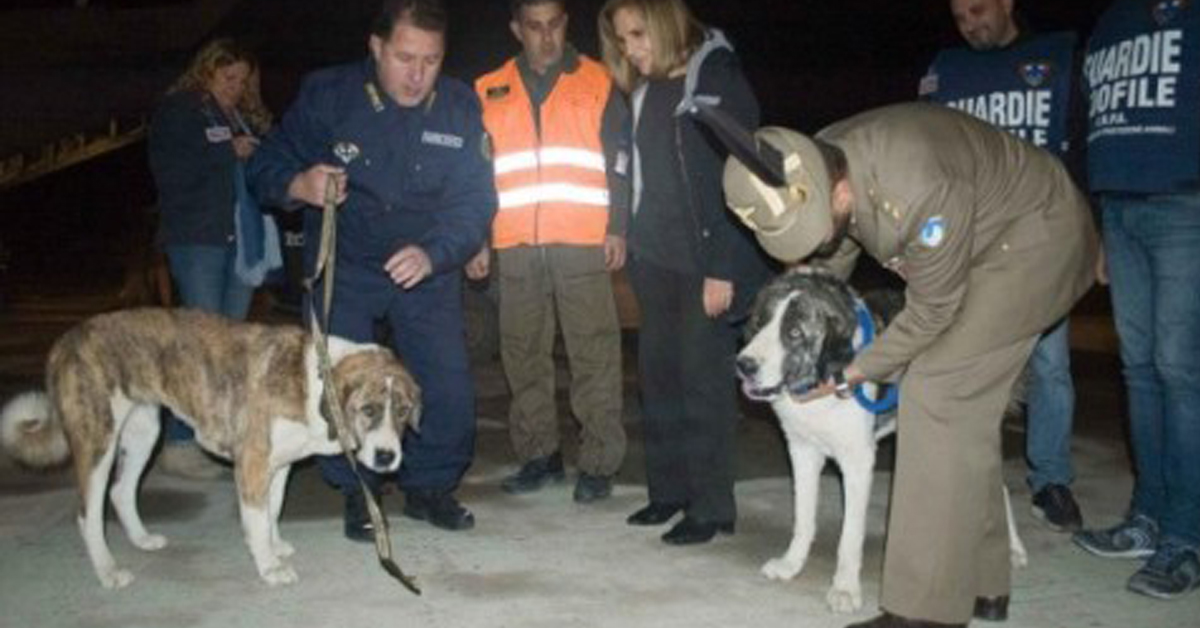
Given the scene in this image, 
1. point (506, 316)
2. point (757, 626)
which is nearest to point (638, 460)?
point (506, 316)

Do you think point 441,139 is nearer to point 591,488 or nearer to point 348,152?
point 348,152

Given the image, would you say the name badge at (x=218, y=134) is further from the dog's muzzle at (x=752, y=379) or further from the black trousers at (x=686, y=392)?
the dog's muzzle at (x=752, y=379)

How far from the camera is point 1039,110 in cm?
475

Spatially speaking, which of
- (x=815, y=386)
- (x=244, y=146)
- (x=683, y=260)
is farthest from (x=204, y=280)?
(x=815, y=386)

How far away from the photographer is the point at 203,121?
573 centimetres

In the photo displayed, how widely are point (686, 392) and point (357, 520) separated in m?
1.50

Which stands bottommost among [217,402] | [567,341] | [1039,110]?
[217,402]

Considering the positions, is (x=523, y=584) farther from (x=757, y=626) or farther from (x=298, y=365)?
(x=298, y=365)

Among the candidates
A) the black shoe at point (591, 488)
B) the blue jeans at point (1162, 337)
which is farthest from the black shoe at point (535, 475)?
the blue jeans at point (1162, 337)

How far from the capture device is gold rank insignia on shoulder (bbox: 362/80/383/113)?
4.67 meters

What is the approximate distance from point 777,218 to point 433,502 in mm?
2482

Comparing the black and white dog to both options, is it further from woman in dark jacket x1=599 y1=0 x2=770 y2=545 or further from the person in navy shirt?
the person in navy shirt

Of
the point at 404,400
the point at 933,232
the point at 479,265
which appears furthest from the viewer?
the point at 479,265

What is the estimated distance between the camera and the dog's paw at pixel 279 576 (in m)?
4.11
